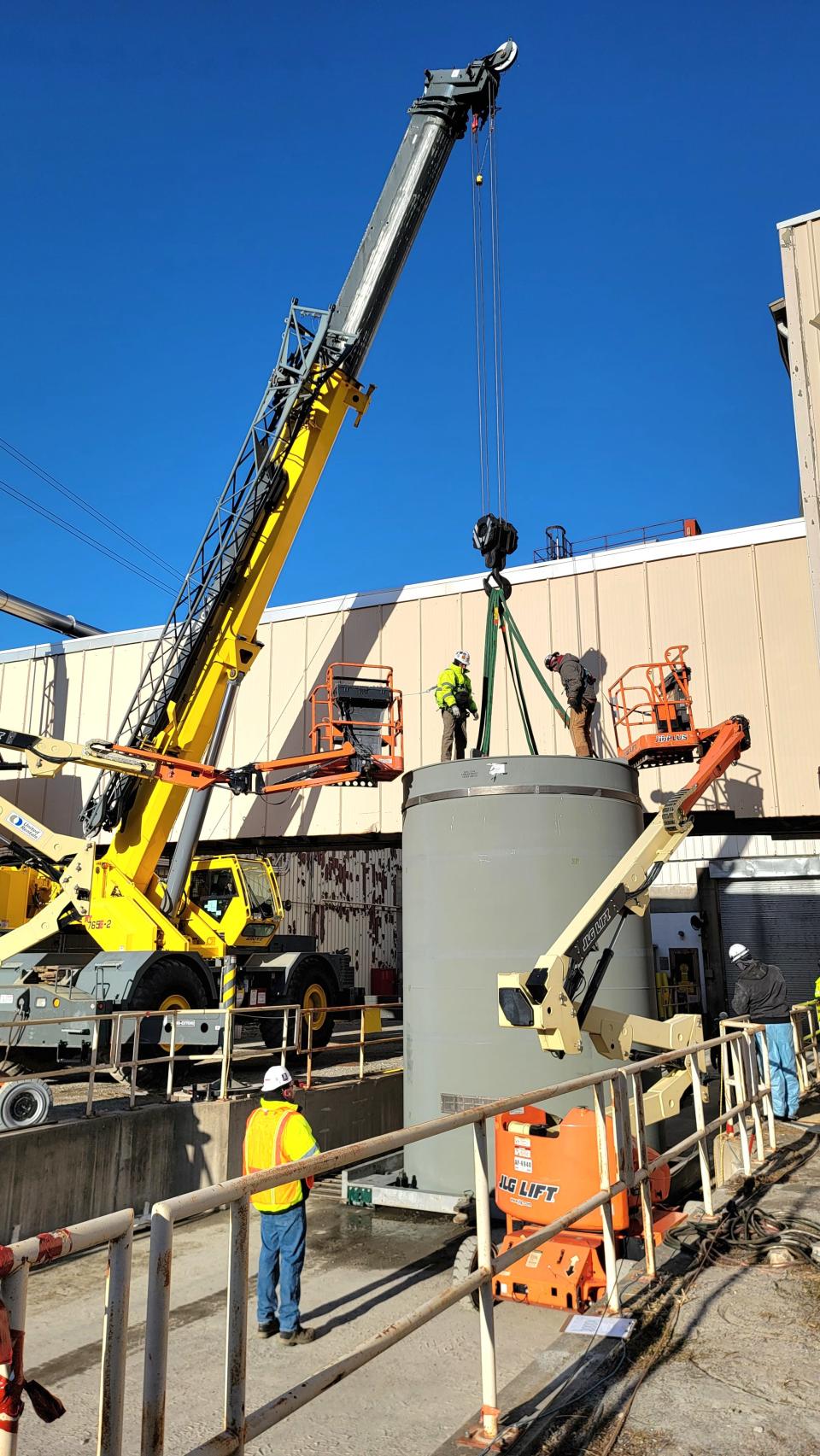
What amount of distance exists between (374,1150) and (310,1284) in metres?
5.35

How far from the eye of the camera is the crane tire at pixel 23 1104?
10180 millimetres

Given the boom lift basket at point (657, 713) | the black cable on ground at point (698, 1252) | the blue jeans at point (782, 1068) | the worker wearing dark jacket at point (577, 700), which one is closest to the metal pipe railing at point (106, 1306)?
the black cable on ground at point (698, 1252)

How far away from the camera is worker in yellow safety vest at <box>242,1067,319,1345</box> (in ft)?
21.1

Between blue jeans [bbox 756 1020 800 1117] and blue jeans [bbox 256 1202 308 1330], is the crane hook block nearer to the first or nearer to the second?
blue jeans [bbox 756 1020 800 1117]

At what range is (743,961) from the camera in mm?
11453

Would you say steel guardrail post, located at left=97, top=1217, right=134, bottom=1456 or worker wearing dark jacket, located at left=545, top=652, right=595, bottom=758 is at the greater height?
worker wearing dark jacket, located at left=545, top=652, right=595, bottom=758

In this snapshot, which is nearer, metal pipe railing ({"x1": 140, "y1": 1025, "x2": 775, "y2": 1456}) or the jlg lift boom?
metal pipe railing ({"x1": 140, "y1": 1025, "x2": 775, "y2": 1456})

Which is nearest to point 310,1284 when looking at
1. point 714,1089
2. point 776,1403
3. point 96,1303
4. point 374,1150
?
point 96,1303

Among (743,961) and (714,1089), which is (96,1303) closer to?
(743,961)

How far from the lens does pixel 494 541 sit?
12.5 meters

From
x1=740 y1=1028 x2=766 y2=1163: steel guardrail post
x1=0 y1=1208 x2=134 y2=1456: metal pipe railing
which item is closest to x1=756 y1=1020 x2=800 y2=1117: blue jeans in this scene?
x1=740 y1=1028 x2=766 y2=1163: steel guardrail post

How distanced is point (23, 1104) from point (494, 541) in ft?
27.6

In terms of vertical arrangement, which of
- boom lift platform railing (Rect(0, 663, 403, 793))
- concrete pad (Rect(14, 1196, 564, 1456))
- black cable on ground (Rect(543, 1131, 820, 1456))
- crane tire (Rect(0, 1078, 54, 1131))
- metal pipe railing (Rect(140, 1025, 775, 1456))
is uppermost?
boom lift platform railing (Rect(0, 663, 403, 793))

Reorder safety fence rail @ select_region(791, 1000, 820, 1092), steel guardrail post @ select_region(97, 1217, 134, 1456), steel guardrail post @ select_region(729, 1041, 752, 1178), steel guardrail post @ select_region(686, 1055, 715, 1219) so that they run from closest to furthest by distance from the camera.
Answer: steel guardrail post @ select_region(97, 1217, 134, 1456) < steel guardrail post @ select_region(686, 1055, 715, 1219) < steel guardrail post @ select_region(729, 1041, 752, 1178) < safety fence rail @ select_region(791, 1000, 820, 1092)
